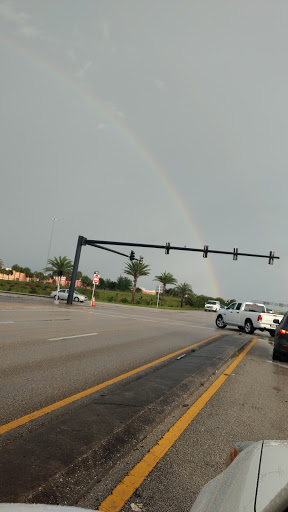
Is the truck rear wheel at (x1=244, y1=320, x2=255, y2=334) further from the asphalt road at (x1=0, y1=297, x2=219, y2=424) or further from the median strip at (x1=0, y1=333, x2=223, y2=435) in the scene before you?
the median strip at (x1=0, y1=333, x2=223, y2=435)

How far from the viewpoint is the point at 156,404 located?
489 cm

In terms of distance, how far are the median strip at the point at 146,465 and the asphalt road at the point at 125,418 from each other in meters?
0.05

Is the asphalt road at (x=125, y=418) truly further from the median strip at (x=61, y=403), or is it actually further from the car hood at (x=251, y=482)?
the car hood at (x=251, y=482)

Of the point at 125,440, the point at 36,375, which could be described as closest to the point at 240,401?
the point at 125,440

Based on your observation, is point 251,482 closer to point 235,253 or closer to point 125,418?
point 125,418

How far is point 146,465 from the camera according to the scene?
3.24 metres

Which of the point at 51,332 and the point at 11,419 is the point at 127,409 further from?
the point at 51,332

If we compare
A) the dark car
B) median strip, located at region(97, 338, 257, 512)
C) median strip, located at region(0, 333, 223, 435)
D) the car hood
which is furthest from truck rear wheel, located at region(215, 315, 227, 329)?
the car hood

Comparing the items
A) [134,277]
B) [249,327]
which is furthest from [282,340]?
[134,277]

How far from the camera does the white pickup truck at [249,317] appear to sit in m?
18.7

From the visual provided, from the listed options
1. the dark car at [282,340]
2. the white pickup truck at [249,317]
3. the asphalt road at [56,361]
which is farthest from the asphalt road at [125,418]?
the white pickup truck at [249,317]

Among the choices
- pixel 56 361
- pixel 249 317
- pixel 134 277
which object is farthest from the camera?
pixel 134 277

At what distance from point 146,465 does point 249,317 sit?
1788 centimetres

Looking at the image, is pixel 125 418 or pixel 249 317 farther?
pixel 249 317
